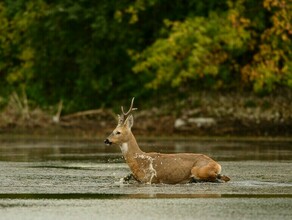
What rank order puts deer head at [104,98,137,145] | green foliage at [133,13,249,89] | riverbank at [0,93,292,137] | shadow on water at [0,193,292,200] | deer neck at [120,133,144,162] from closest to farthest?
shadow on water at [0,193,292,200] → deer neck at [120,133,144,162] → deer head at [104,98,137,145] → riverbank at [0,93,292,137] → green foliage at [133,13,249,89]

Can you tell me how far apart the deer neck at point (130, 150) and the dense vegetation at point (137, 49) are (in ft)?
56.1

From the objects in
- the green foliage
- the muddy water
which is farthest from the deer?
the green foliage

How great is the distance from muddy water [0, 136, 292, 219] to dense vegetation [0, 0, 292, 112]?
9566 mm

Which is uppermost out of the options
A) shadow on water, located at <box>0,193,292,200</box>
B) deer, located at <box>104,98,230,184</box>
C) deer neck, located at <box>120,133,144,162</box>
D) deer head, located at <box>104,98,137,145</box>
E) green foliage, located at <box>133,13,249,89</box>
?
green foliage, located at <box>133,13,249,89</box>

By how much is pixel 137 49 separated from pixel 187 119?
518cm

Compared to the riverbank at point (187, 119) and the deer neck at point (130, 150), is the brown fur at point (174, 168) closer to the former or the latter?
the deer neck at point (130, 150)

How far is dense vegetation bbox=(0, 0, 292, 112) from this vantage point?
1602 inches

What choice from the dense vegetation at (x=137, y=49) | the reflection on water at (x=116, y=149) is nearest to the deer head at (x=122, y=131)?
the reflection on water at (x=116, y=149)

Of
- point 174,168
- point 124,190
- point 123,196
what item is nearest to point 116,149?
point 174,168

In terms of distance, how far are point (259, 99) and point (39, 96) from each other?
956cm

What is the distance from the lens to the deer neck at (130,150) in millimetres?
22109

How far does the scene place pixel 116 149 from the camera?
112 feet

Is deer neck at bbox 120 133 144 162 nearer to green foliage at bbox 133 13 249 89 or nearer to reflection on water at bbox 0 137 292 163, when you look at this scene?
reflection on water at bbox 0 137 292 163

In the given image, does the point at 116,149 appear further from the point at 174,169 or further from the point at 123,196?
the point at 123,196
